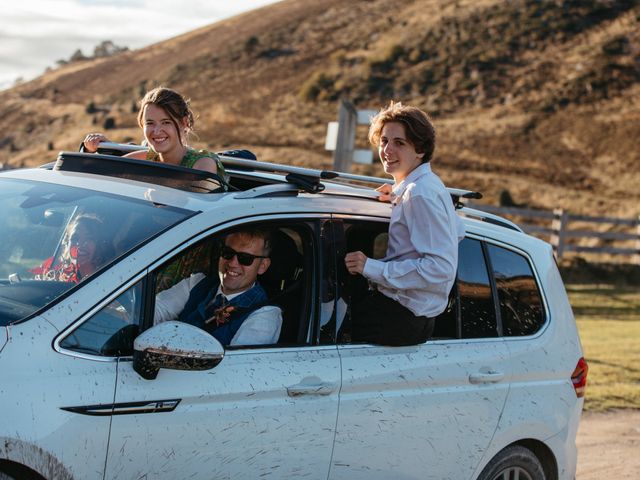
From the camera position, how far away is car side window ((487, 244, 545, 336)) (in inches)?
202

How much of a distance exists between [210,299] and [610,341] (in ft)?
38.6

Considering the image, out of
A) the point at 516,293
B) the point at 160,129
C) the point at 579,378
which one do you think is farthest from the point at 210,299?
the point at 579,378

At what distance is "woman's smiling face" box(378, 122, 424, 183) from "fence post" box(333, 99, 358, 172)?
6.90 m

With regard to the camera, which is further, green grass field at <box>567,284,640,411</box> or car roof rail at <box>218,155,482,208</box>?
green grass field at <box>567,284,640,411</box>

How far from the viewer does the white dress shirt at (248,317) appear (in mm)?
4078

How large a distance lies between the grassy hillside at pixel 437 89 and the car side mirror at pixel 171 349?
137ft

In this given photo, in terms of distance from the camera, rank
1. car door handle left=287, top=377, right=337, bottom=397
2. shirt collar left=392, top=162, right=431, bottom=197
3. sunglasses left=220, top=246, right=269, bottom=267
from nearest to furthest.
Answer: car door handle left=287, top=377, right=337, bottom=397 → sunglasses left=220, top=246, right=269, bottom=267 → shirt collar left=392, top=162, right=431, bottom=197

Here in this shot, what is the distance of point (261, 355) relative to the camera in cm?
401

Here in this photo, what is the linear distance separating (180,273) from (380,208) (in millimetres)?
1128

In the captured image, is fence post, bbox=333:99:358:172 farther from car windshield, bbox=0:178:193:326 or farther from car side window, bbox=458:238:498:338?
car windshield, bbox=0:178:193:326

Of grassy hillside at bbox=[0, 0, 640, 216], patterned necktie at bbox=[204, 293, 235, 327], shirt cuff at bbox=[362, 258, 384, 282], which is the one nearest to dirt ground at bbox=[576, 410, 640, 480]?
shirt cuff at bbox=[362, 258, 384, 282]

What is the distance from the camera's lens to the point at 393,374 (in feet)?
14.6

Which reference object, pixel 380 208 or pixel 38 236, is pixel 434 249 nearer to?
pixel 380 208

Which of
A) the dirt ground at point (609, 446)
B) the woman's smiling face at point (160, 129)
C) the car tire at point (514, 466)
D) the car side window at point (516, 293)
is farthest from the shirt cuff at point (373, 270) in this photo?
the dirt ground at point (609, 446)
